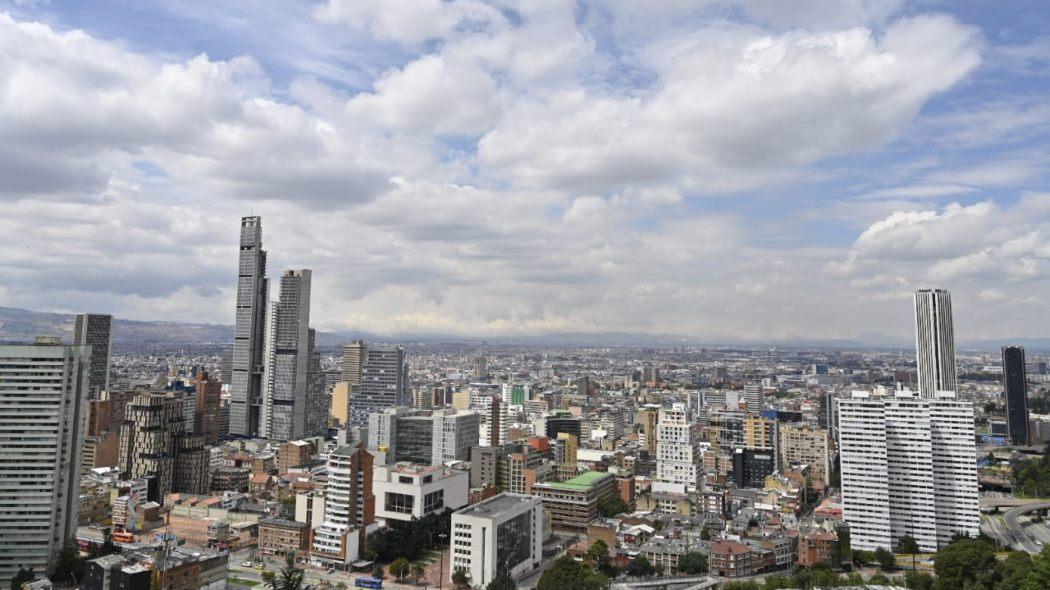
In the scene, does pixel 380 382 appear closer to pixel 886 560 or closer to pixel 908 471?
pixel 908 471

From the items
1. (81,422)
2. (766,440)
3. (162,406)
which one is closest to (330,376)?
(162,406)

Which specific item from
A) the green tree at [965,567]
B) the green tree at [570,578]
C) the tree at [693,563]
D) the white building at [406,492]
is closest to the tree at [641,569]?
the tree at [693,563]

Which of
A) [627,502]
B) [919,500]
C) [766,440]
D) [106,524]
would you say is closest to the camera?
[919,500]

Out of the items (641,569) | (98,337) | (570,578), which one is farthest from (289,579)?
(98,337)

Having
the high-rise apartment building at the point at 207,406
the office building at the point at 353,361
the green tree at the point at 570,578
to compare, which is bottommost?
the green tree at the point at 570,578

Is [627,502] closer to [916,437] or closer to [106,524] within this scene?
[916,437]

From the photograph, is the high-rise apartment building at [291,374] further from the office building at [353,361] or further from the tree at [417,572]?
the tree at [417,572]
